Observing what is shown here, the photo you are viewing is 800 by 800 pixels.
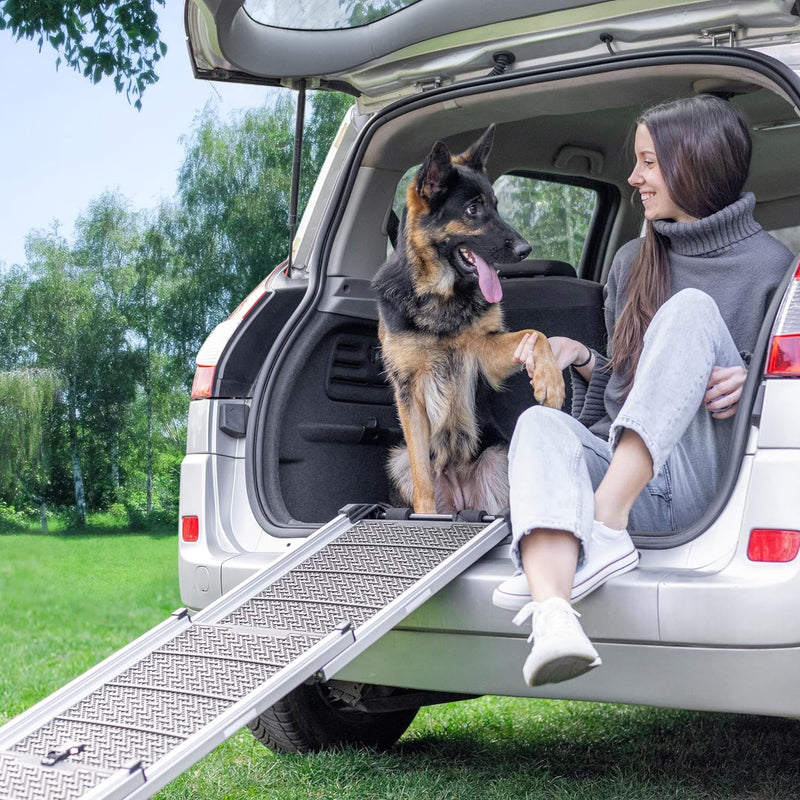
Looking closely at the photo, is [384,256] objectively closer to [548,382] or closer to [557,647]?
[548,382]

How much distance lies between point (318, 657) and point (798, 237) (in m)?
3.11

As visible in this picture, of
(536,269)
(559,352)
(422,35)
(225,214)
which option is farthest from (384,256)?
(225,214)

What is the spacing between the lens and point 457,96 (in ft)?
10.4

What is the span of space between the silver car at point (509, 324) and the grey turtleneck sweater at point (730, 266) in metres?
0.29

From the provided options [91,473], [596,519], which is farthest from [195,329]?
[596,519]

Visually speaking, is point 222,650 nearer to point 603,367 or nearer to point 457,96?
point 603,367

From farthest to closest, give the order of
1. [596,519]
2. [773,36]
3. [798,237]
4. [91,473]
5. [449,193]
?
[91,473]
[798,237]
[449,193]
[773,36]
[596,519]

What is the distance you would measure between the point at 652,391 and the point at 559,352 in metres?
0.72

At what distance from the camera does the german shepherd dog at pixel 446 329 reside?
3339 mm

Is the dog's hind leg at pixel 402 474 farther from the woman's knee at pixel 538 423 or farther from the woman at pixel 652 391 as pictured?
the woman's knee at pixel 538 423

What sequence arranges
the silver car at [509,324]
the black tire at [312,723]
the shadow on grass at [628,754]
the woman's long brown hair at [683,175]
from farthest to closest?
the black tire at [312,723], the shadow on grass at [628,754], the woman's long brown hair at [683,175], the silver car at [509,324]

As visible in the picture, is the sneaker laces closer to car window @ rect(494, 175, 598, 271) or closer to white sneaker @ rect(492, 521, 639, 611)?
white sneaker @ rect(492, 521, 639, 611)

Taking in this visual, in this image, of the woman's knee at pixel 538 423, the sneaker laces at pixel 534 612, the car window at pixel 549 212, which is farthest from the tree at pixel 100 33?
the sneaker laces at pixel 534 612

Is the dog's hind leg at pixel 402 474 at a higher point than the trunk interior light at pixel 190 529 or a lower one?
higher
